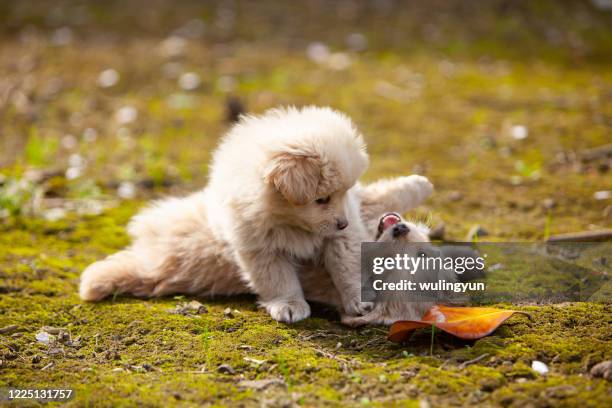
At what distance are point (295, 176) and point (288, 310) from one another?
60 cm

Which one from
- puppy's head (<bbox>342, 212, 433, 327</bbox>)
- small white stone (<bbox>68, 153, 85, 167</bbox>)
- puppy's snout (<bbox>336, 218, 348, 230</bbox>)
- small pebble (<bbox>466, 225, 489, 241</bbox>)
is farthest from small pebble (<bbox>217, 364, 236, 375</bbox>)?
small white stone (<bbox>68, 153, 85, 167</bbox>)

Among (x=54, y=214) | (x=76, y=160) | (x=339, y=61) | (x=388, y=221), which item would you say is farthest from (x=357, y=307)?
(x=339, y=61)

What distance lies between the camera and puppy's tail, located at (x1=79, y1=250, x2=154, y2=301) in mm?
3082

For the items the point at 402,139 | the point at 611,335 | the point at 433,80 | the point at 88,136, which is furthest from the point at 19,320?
the point at 433,80

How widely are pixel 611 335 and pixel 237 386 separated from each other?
141 centimetres

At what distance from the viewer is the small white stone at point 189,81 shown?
642 centimetres

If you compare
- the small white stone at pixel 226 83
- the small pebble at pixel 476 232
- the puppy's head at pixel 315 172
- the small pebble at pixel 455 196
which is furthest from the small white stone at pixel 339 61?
the puppy's head at pixel 315 172

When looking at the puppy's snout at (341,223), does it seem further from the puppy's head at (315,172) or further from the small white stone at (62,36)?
the small white stone at (62,36)

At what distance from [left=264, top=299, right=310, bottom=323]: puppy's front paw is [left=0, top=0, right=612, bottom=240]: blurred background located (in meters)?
1.25

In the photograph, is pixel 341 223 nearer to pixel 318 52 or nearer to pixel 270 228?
pixel 270 228

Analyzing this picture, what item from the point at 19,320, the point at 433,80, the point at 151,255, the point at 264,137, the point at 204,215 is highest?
the point at 433,80

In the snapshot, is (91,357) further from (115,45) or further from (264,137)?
(115,45)

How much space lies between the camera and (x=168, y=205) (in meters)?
3.57

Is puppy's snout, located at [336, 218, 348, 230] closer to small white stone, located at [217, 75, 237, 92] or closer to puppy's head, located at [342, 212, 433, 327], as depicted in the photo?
puppy's head, located at [342, 212, 433, 327]
